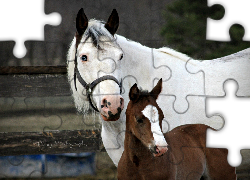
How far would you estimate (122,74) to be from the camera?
3311 mm

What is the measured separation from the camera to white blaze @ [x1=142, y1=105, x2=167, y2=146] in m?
2.39

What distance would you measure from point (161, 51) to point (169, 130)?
0.76m

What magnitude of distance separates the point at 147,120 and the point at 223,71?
4.72ft

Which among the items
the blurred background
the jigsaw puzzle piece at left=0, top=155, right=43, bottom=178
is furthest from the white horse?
the jigsaw puzzle piece at left=0, top=155, right=43, bottom=178

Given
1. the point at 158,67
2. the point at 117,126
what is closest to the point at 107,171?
the point at 117,126

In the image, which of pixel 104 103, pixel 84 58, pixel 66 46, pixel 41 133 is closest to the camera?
pixel 104 103

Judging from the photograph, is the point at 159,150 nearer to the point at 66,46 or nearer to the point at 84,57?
the point at 84,57

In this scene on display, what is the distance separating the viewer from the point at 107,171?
4.46 meters

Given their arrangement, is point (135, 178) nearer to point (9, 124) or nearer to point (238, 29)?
point (238, 29)

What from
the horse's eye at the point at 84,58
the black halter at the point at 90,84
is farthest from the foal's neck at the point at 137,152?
the horse's eye at the point at 84,58

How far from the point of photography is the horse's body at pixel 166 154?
2.52 metres

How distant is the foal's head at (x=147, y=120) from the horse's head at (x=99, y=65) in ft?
0.72

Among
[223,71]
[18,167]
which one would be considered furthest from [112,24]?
[18,167]

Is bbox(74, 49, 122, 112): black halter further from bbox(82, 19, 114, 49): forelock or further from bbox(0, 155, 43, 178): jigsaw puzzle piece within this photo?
bbox(0, 155, 43, 178): jigsaw puzzle piece
